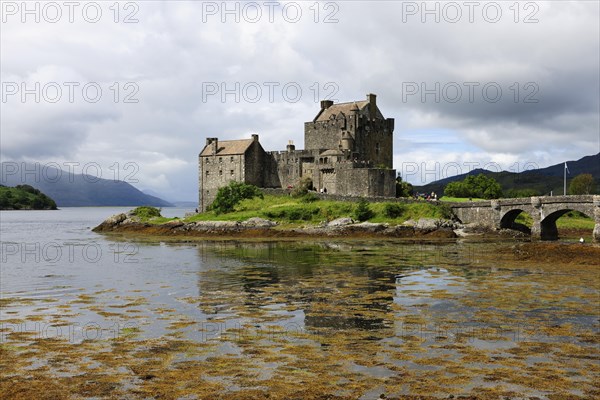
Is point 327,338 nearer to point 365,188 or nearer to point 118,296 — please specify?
point 118,296

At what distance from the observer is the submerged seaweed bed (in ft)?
45.1

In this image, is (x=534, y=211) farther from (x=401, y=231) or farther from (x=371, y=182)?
(x=371, y=182)

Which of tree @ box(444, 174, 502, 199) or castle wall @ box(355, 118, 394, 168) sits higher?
castle wall @ box(355, 118, 394, 168)

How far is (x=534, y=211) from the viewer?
63062 mm

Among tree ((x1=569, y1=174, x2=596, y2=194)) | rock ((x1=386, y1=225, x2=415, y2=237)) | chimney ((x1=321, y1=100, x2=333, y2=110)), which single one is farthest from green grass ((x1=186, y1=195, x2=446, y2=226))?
tree ((x1=569, y1=174, x2=596, y2=194))

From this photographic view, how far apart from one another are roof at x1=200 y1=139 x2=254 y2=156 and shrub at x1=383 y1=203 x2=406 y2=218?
26.6 meters

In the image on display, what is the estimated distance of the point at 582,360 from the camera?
1566cm

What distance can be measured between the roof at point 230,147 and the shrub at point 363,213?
2407 centimetres

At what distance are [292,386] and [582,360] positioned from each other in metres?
7.95

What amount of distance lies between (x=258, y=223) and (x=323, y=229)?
849cm

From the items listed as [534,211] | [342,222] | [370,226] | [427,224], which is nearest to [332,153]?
[342,222]

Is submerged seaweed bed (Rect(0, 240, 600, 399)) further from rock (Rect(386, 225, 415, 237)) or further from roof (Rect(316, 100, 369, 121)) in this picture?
roof (Rect(316, 100, 369, 121))

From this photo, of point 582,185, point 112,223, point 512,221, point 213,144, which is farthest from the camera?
point 582,185

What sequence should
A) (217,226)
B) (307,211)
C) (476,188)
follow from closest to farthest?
(217,226)
(307,211)
(476,188)
